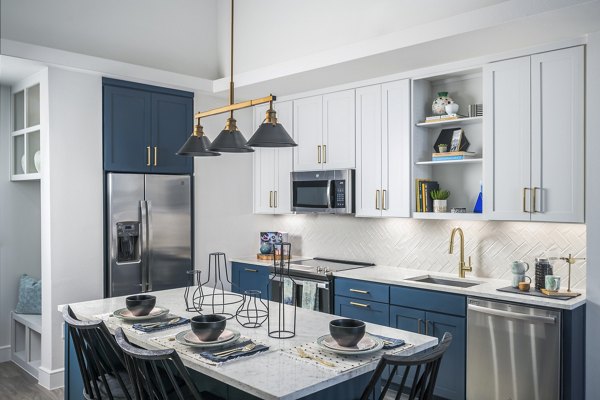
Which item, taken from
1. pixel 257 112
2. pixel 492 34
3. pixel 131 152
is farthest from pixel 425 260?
pixel 131 152

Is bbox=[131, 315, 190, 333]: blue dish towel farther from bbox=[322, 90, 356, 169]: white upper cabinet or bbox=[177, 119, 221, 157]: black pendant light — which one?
bbox=[322, 90, 356, 169]: white upper cabinet

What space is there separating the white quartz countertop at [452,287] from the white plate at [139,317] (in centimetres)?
177

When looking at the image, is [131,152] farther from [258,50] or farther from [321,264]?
[321,264]

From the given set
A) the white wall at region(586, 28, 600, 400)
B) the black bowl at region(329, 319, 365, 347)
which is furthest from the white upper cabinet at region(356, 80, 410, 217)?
the black bowl at region(329, 319, 365, 347)

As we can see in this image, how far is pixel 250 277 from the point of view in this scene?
507 cm

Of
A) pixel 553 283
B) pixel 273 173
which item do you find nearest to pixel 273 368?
pixel 553 283

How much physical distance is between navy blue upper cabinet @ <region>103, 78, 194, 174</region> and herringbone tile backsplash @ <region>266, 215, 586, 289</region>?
4.63 ft

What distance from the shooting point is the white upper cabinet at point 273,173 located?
5.14 meters

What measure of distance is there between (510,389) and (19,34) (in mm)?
4348

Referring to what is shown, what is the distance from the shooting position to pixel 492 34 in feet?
10.4

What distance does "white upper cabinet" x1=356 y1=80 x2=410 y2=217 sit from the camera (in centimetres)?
415

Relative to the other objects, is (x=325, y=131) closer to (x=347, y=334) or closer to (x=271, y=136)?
(x=271, y=136)

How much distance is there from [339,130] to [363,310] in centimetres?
162

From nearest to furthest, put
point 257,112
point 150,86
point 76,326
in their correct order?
point 76,326 → point 150,86 → point 257,112
